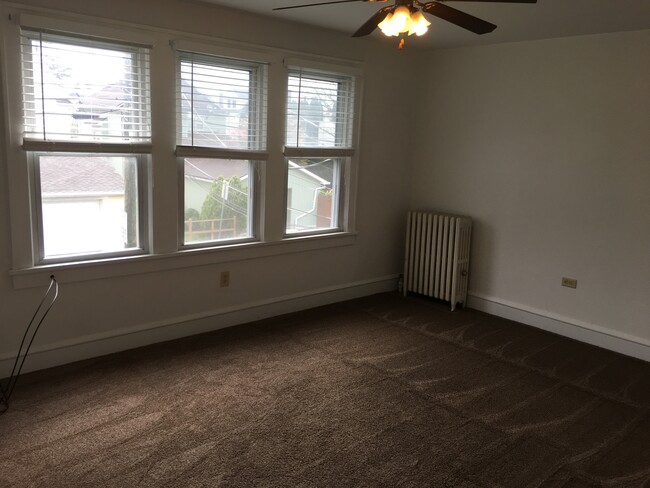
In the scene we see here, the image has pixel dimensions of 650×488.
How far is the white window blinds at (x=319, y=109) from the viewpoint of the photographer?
4.31m

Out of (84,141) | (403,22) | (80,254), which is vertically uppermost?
(403,22)

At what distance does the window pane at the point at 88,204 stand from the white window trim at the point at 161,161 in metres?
0.10

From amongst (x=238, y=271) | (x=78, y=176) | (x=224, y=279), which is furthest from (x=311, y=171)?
(x=78, y=176)

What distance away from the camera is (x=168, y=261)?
3.79 meters

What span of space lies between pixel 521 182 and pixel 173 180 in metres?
2.80

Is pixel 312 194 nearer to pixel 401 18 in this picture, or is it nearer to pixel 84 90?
pixel 84 90

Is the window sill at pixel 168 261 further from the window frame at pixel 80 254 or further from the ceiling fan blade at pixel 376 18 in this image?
the ceiling fan blade at pixel 376 18

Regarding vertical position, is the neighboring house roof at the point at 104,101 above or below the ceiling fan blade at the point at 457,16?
below

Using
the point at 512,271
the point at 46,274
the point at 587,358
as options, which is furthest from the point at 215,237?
the point at 587,358

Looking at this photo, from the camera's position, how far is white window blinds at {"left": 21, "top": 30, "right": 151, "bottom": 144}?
3.08m

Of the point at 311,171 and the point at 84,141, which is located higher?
the point at 84,141

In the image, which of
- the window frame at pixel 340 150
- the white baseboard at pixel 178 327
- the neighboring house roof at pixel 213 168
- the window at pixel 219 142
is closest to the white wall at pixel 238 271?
the white baseboard at pixel 178 327

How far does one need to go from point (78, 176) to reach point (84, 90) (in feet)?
1.70

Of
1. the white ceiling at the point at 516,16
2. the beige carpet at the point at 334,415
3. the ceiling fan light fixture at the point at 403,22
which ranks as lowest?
the beige carpet at the point at 334,415
